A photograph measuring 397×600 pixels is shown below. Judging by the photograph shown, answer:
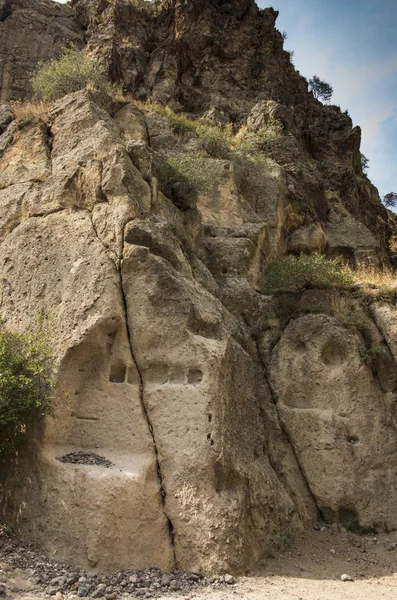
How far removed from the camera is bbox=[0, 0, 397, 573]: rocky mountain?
7.03m

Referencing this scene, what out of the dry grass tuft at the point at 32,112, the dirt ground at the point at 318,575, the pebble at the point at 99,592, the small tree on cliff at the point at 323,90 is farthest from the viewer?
the small tree on cliff at the point at 323,90

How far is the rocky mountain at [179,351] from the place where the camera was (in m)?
7.03

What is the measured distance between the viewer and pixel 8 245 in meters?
9.30

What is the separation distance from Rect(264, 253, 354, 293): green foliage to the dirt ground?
5074mm

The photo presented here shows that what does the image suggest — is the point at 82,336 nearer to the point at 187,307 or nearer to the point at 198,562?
the point at 187,307

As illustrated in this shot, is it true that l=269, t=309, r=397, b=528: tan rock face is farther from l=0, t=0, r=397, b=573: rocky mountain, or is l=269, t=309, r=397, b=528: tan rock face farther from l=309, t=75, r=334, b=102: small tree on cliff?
l=309, t=75, r=334, b=102: small tree on cliff

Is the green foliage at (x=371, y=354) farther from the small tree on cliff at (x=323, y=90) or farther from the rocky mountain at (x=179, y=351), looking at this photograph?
the small tree on cliff at (x=323, y=90)

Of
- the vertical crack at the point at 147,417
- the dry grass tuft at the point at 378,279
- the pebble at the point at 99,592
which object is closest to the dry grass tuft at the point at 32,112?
the vertical crack at the point at 147,417

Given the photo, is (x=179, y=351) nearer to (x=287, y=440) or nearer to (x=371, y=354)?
(x=287, y=440)

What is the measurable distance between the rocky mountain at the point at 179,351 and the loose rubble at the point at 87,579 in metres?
0.21

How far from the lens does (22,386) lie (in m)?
7.11

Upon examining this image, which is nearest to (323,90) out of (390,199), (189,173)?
(390,199)

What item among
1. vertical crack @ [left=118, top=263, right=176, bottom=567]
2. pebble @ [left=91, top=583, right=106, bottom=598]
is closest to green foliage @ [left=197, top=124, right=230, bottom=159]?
vertical crack @ [left=118, top=263, right=176, bottom=567]

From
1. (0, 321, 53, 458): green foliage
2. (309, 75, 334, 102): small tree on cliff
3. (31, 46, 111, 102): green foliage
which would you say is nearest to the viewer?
(0, 321, 53, 458): green foliage
